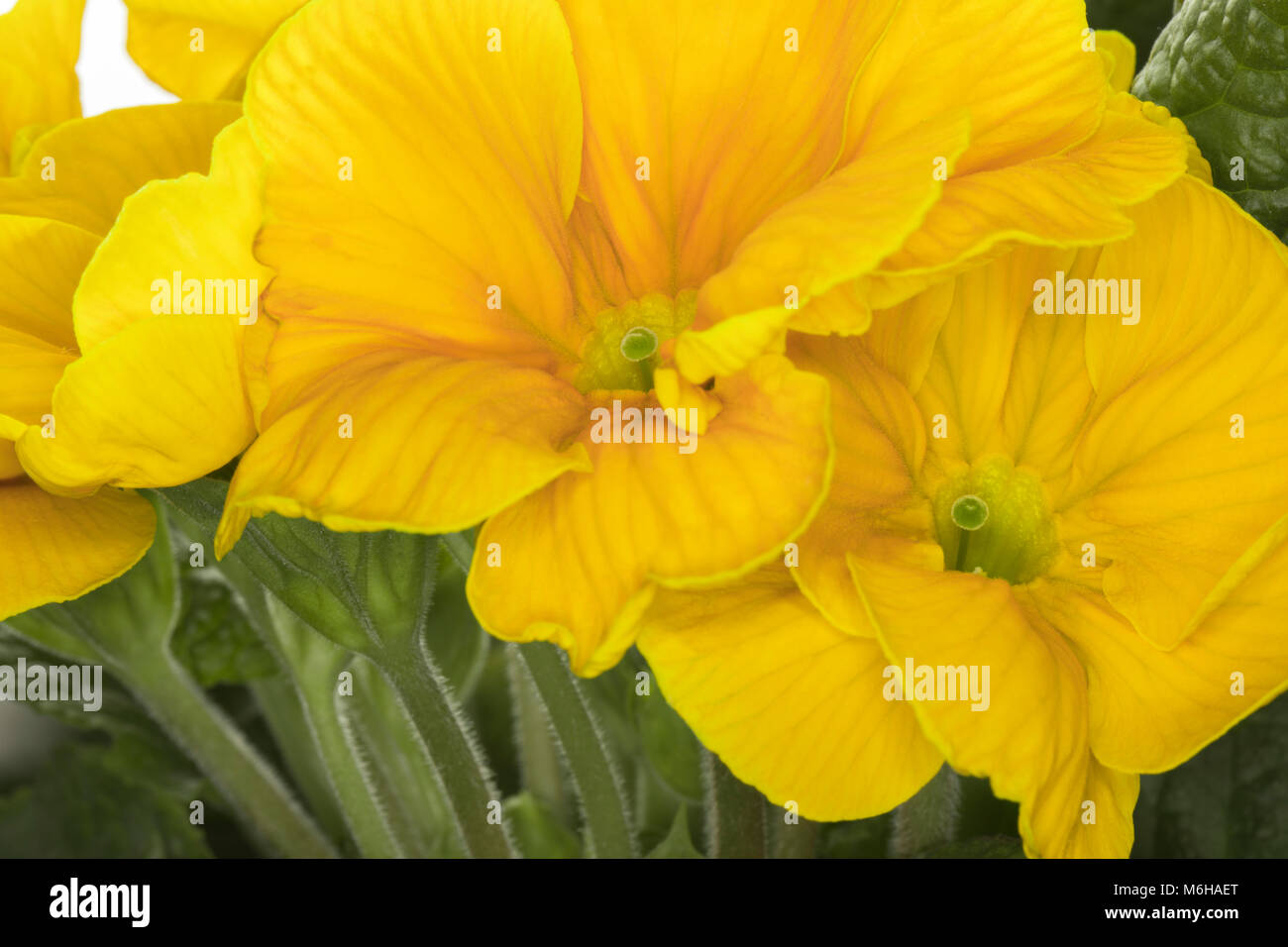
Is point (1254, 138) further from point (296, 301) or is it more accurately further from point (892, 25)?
point (296, 301)

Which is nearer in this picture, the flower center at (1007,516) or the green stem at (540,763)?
the flower center at (1007,516)

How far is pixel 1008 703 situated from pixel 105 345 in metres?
0.21

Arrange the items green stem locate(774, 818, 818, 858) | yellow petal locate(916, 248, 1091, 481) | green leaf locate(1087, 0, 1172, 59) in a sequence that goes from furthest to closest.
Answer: green leaf locate(1087, 0, 1172, 59), green stem locate(774, 818, 818, 858), yellow petal locate(916, 248, 1091, 481)

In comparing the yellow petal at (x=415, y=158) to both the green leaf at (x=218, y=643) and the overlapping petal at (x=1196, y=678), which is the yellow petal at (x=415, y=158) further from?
the green leaf at (x=218, y=643)

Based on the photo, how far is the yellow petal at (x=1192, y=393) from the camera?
1.20ft

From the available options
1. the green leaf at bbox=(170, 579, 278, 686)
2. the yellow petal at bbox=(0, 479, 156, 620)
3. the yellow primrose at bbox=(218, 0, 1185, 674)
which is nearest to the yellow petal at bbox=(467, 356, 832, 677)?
the yellow primrose at bbox=(218, 0, 1185, 674)

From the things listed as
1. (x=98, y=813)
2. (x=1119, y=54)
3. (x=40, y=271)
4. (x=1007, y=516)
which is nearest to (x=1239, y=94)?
(x=1119, y=54)

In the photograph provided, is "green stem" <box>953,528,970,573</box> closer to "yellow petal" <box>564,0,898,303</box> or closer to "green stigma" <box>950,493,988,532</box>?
"green stigma" <box>950,493,988,532</box>

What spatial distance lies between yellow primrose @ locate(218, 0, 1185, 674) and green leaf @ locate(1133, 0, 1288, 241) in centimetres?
11

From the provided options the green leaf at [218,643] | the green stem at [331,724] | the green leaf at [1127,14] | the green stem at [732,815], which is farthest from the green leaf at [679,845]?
the green leaf at [1127,14]

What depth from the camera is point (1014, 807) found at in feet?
1.82

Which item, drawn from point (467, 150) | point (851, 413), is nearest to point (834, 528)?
point (851, 413)

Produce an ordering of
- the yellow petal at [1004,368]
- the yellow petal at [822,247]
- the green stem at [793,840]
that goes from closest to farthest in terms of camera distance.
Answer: the yellow petal at [822,247], the yellow petal at [1004,368], the green stem at [793,840]

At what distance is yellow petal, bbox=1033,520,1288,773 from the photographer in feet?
1.12
